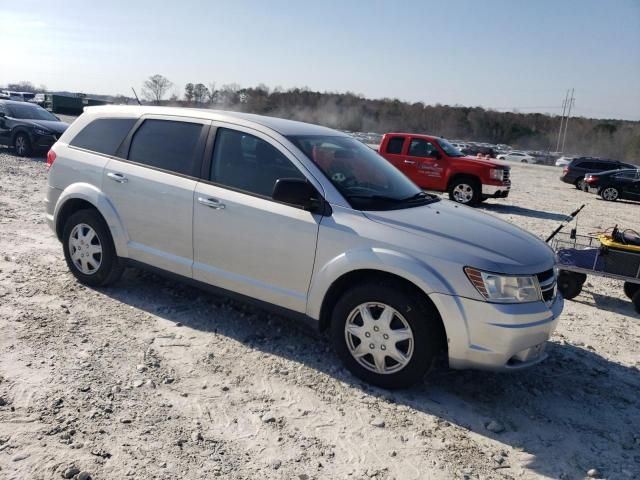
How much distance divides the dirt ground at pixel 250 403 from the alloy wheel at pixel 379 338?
0.22 meters

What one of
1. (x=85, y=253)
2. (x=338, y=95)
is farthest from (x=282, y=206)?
(x=338, y=95)

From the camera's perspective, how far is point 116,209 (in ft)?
16.0

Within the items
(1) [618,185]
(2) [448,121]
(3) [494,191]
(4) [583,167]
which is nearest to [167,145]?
(3) [494,191]

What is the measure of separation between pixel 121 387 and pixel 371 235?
1996mm

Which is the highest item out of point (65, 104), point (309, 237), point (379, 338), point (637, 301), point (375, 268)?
point (65, 104)

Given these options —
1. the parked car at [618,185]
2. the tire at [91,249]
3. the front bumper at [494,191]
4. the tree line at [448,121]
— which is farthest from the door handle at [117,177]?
the tree line at [448,121]

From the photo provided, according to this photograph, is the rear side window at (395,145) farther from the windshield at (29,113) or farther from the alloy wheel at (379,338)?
the alloy wheel at (379,338)

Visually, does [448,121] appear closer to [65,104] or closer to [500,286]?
[65,104]

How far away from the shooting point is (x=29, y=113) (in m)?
16.4

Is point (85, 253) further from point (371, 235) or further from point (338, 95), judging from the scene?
point (338, 95)

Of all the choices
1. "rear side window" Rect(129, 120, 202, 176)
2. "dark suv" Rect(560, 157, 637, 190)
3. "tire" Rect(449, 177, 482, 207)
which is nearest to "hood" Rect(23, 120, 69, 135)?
"tire" Rect(449, 177, 482, 207)

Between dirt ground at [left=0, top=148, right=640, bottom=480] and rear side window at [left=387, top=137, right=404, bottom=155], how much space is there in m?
10.4

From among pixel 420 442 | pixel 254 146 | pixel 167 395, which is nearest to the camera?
pixel 420 442

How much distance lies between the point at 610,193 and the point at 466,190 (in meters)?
8.66
